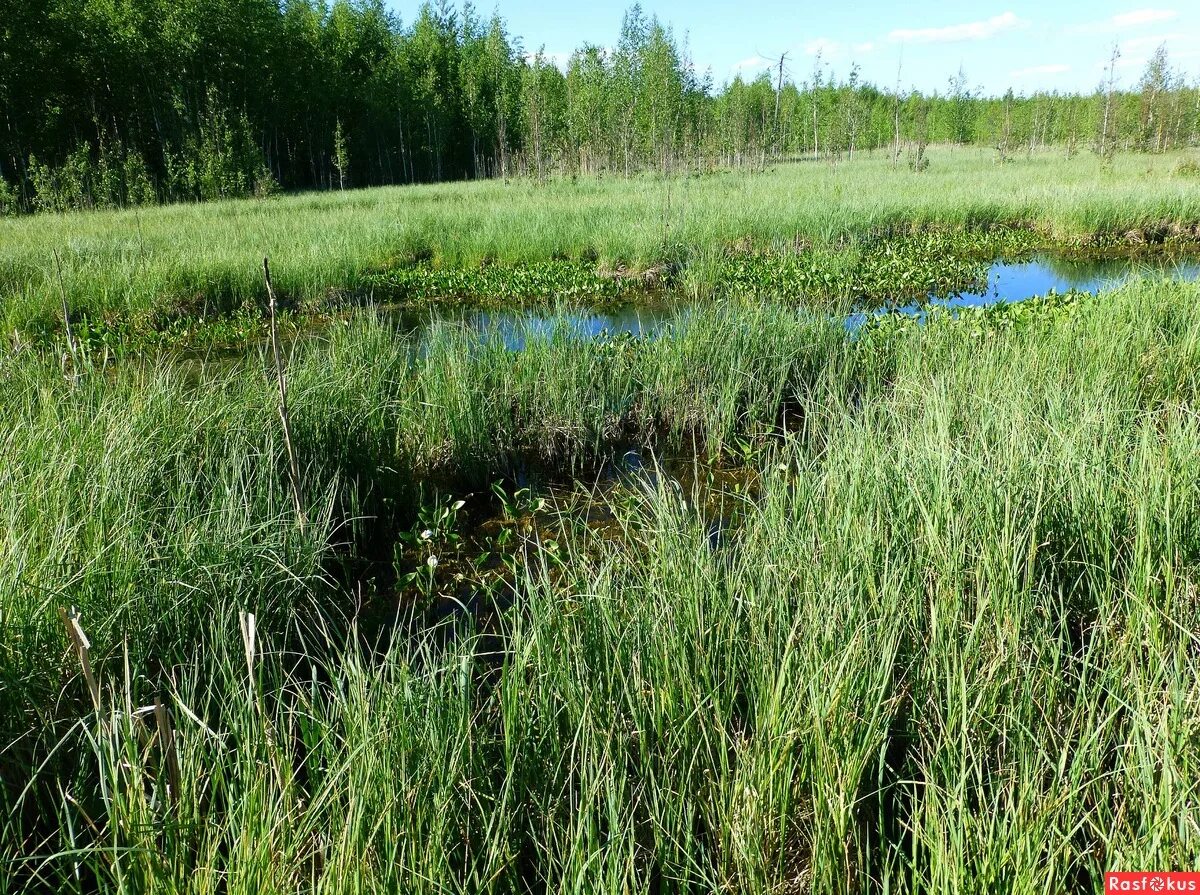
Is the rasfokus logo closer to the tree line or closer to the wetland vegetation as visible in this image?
the wetland vegetation

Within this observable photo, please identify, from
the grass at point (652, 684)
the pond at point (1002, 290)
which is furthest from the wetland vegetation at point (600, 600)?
the pond at point (1002, 290)

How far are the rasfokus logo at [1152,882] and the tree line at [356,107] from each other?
1733 cm

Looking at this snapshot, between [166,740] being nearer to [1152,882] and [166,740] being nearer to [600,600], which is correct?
[600,600]

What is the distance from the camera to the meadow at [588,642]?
4.48 ft

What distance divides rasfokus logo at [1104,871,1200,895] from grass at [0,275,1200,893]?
0.02 meters

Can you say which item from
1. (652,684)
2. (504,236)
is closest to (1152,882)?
(652,684)

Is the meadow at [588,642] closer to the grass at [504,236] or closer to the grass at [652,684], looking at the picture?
the grass at [652,684]

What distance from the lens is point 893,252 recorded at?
34.1 ft

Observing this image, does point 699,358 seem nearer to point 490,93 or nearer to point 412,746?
point 412,746

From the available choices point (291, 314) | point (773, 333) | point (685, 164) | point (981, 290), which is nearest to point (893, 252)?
point (981, 290)

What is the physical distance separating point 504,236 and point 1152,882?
10842 millimetres

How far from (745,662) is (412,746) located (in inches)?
32.3

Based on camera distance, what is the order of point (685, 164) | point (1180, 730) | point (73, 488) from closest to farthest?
point (1180, 730) < point (73, 488) < point (685, 164)

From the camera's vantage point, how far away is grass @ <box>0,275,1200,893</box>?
1.34 m
